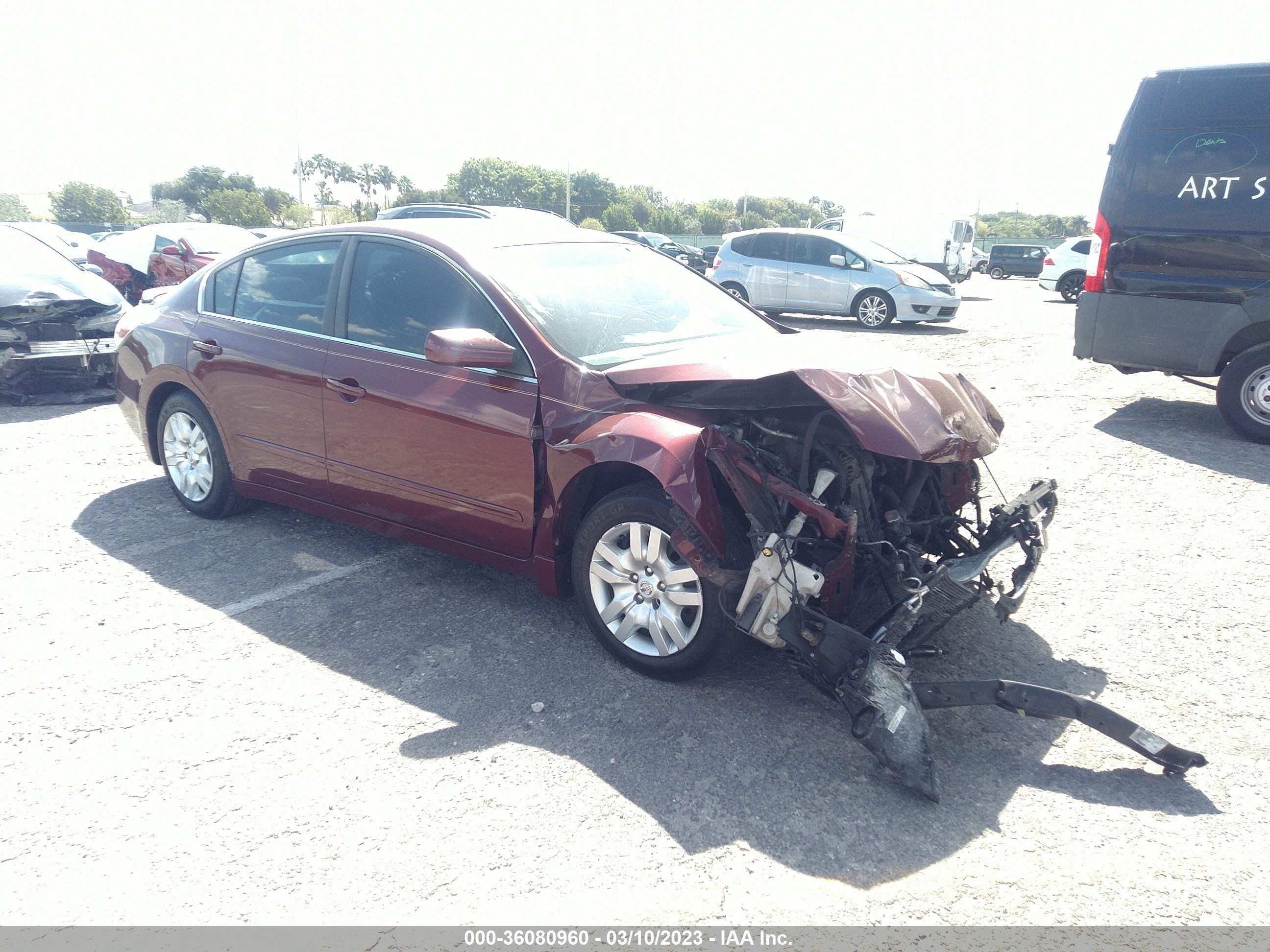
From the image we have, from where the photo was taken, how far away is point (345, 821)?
2.86 metres

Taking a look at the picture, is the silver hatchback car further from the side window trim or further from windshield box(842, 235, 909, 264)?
the side window trim

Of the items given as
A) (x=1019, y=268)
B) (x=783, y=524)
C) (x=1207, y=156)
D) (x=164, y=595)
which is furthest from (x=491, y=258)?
(x=1019, y=268)

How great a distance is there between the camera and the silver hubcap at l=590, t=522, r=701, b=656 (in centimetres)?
350

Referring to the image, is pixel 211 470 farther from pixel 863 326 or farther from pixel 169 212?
pixel 169 212

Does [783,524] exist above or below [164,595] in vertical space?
above

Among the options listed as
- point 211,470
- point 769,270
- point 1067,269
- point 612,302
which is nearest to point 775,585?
point 612,302

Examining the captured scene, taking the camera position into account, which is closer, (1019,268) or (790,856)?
(790,856)

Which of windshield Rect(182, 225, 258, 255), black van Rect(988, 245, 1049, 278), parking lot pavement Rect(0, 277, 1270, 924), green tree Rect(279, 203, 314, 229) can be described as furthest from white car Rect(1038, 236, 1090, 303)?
green tree Rect(279, 203, 314, 229)

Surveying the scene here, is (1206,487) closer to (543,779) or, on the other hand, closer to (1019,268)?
Answer: (543,779)

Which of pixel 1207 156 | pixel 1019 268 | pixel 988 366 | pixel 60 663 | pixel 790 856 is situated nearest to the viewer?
pixel 790 856

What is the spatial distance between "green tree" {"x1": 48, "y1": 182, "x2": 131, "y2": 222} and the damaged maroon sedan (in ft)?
251

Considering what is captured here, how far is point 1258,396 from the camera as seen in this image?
23.7ft

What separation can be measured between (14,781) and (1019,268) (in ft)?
143

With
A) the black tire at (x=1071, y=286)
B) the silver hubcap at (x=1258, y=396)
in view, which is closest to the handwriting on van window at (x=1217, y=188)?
the silver hubcap at (x=1258, y=396)
